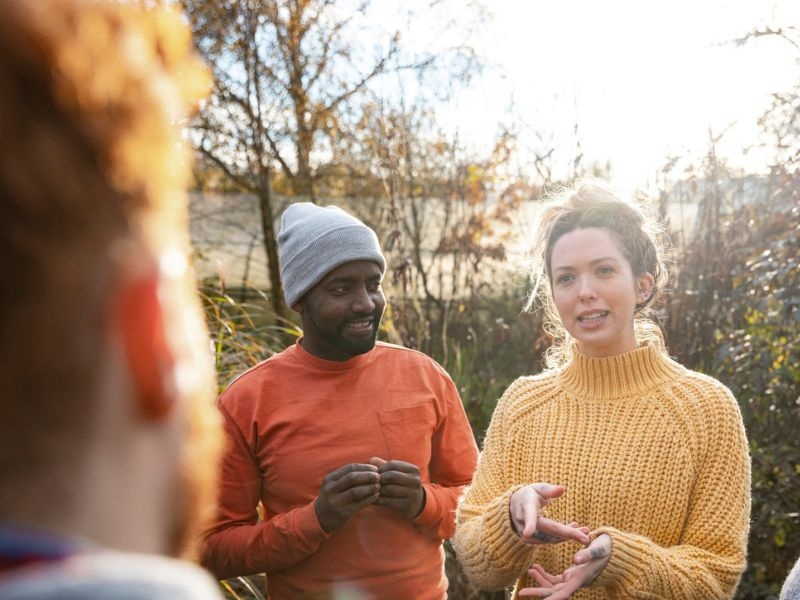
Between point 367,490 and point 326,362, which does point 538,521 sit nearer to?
point 367,490

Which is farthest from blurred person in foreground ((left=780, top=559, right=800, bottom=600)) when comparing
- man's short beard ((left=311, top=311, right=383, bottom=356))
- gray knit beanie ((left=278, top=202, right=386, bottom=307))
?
gray knit beanie ((left=278, top=202, right=386, bottom=307))

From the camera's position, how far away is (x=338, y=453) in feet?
8.11

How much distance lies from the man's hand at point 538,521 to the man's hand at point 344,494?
1.37 ft

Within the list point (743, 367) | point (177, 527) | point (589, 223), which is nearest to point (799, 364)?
point (743, 367)


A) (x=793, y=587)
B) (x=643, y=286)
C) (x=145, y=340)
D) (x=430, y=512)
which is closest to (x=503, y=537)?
(x=430, y=512)

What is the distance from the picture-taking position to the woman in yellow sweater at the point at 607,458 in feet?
6.62

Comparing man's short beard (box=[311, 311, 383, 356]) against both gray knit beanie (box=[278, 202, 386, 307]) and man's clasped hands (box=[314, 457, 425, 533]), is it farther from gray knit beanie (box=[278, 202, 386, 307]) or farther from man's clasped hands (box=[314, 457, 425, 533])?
man's clasped hands (box=[314, 457, 425, 533])

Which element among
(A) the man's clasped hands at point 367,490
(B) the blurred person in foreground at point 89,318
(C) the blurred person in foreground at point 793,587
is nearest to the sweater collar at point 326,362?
(A) the man's clasped hands at point 367,490

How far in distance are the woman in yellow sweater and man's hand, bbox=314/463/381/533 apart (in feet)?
0.97

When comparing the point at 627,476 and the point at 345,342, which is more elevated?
the point at 345,342

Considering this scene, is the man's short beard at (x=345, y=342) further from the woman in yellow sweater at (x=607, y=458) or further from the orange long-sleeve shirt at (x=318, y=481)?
the woman in yellow sweater at (x=607, y=458)

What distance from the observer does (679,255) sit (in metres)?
5.00

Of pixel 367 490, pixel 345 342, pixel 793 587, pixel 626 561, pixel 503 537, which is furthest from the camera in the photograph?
pixel 345 342

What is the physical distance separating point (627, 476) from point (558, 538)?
29cm
